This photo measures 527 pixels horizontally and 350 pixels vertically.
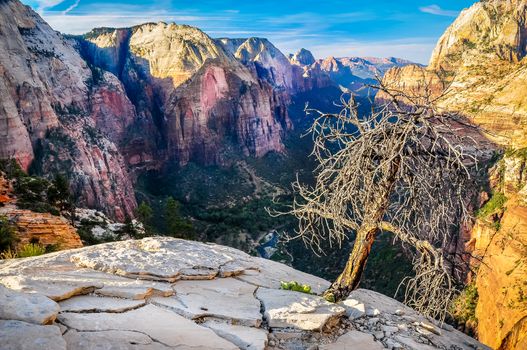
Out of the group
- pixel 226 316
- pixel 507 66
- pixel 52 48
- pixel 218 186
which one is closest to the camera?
pixel 226 316

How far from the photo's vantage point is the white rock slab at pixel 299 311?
21.3 ft

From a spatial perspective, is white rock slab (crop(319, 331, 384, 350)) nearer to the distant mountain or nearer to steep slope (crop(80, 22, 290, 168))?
the distant mountain

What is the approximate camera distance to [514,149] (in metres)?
45.9

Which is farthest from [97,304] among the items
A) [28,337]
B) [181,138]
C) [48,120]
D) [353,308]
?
[181,138]

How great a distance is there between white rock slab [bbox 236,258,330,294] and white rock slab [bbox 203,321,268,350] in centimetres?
253

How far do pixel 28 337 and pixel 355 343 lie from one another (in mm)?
4958

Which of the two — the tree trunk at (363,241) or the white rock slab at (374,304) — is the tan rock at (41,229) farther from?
the white rock slab at (374,304)

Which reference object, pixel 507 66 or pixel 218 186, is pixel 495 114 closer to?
pixel 507 66

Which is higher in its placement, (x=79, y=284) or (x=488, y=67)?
(x=488, y=67)

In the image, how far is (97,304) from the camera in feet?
19.4

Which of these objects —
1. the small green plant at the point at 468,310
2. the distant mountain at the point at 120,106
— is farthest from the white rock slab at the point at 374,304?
the distant mountain at the point at 120,106

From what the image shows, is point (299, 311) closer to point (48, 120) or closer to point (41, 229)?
point (41, 229)

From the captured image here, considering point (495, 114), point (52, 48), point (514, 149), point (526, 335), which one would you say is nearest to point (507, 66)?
point (495, 114)

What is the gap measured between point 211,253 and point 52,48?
292ft
